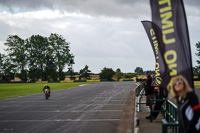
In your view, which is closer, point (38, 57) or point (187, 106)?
point (187, 106)

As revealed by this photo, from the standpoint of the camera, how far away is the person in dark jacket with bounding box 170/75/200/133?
404cm

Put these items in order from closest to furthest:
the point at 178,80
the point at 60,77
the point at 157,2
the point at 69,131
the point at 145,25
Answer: the point at 178,80, the point at 157,2, the point at 69,131, the point at 145,25, the point at 60,77

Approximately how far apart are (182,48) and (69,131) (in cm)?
547

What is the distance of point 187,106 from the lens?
13.5ft

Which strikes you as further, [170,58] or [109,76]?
[109,76]

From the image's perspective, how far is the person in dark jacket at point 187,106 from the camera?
4039mm

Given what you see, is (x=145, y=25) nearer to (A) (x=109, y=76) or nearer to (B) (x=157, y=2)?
(B) (x=157, y=2)

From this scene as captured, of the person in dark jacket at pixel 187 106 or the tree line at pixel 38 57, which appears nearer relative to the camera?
the person in dark jacket at pixel 187 106

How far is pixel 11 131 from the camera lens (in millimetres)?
10266

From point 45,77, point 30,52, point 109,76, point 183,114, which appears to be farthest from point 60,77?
point 183,114

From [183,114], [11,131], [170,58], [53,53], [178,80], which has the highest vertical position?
[53,53]

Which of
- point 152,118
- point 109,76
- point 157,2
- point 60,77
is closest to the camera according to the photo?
point 157,2

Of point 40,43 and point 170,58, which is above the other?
point 40,43

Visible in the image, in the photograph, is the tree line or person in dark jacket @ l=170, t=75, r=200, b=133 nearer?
person in dark jacket @ l=170, t=75, r=200, b=133
